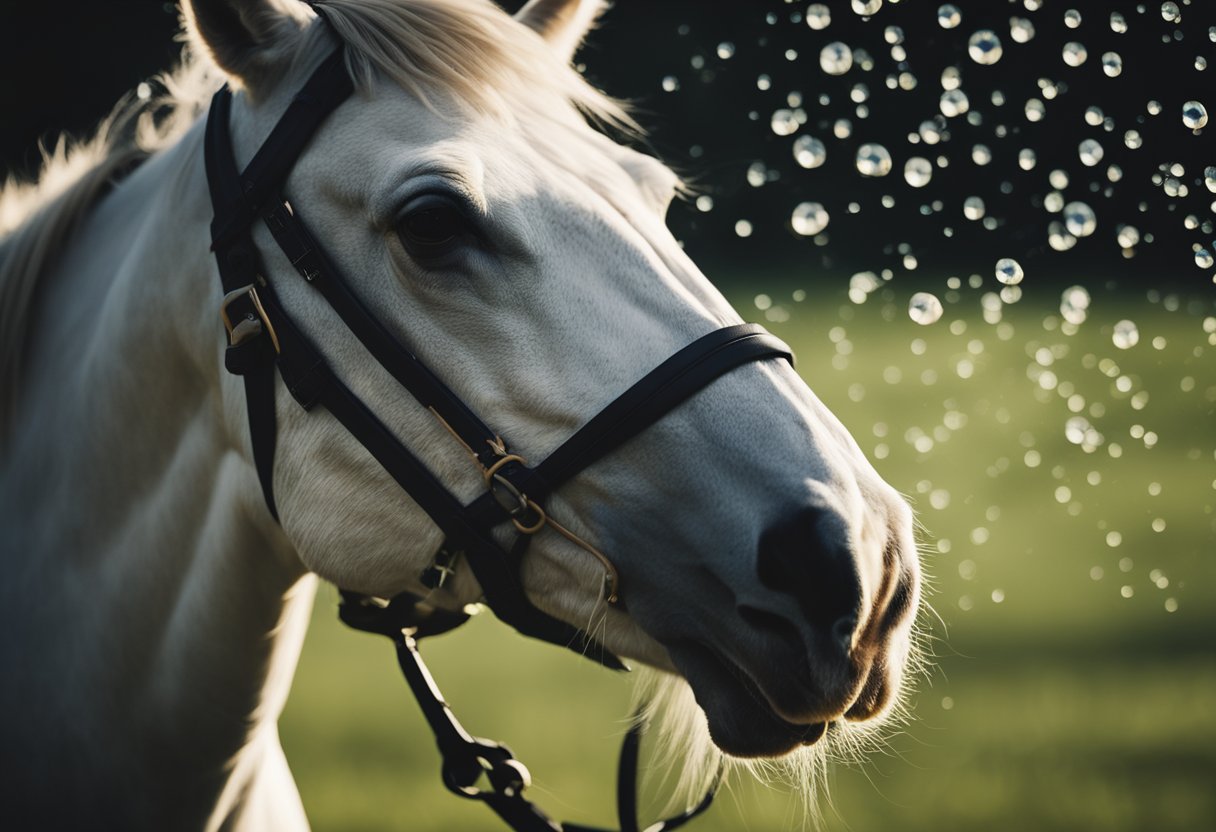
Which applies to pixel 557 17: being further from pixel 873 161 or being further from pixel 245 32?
pixel 873 161

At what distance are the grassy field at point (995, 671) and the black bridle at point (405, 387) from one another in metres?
0.55

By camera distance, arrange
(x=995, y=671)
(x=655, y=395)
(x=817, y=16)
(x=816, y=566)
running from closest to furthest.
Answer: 1. (x=816, y=566)
2. (x=655, y=395)
3. (x=817, y=16)
4. (x=995, y=671)

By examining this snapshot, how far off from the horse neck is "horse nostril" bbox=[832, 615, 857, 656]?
93cm

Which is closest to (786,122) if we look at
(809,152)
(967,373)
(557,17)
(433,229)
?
(809,152)

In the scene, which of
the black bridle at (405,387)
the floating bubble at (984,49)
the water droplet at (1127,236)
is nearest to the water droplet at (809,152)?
the floating bubble at (984,49)

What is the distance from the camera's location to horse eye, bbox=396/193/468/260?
134cm

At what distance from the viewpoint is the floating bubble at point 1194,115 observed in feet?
6.39

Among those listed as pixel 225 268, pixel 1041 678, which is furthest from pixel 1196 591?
pixel 225 268

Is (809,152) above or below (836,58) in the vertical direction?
below

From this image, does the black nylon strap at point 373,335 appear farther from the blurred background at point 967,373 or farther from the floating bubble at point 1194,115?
the floating bubble at point 1194,115

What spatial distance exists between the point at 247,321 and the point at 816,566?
928 millimetres

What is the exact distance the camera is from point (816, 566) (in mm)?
1114

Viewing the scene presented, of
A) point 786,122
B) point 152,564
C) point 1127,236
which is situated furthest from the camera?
point 786,122

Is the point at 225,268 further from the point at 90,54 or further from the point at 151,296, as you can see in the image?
the point at 90,54
